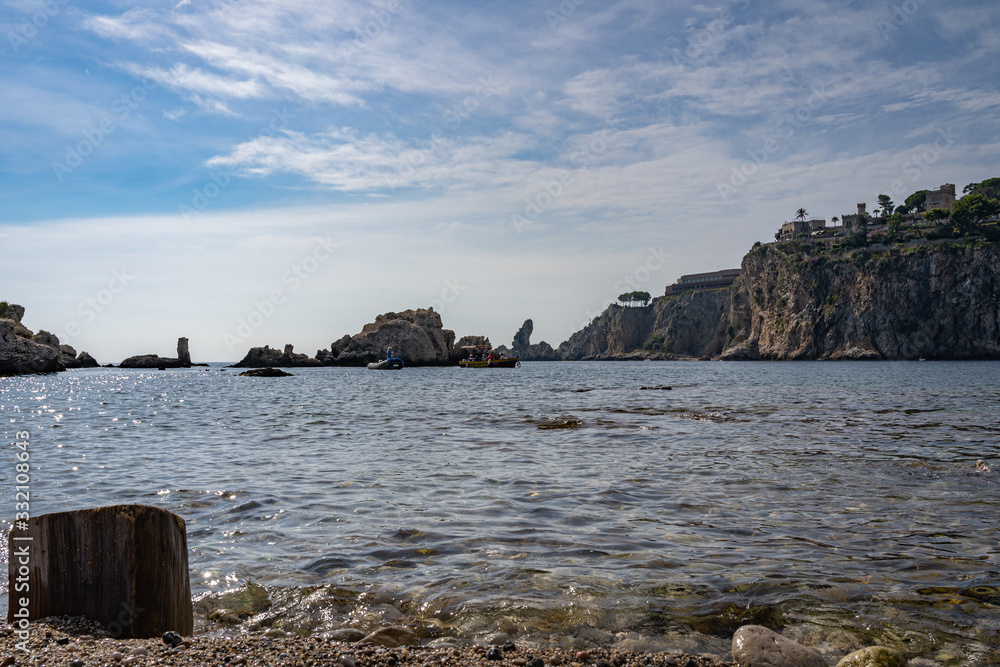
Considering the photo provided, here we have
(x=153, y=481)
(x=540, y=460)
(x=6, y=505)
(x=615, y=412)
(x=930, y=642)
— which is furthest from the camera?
(x=615, y=412)

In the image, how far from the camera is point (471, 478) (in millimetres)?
12055

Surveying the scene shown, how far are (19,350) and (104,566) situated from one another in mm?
93607

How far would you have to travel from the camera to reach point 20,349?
77375 millimetres

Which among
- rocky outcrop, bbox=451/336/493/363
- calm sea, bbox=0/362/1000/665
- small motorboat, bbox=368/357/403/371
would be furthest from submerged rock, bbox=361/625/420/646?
rocky outcrop, bbox=451/336/493/363

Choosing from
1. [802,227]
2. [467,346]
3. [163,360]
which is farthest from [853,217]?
[163,360]

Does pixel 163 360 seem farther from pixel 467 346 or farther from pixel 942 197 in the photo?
pixel 942 197

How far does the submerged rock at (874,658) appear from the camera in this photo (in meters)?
4.48

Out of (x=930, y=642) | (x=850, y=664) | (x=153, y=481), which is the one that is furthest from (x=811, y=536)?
(x=153, y=481)

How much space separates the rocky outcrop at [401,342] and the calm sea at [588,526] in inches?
4033

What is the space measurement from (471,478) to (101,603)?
800 centimetres

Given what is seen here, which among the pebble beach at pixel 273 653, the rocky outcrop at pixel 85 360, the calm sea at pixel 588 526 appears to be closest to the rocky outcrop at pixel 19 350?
the rocky outcrop at pixel 85 360

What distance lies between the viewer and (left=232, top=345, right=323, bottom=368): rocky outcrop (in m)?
122

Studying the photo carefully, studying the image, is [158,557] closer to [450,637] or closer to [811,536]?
[450,637]

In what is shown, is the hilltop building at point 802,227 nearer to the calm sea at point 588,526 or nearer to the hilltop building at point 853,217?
the hilltop building at point 853,217
